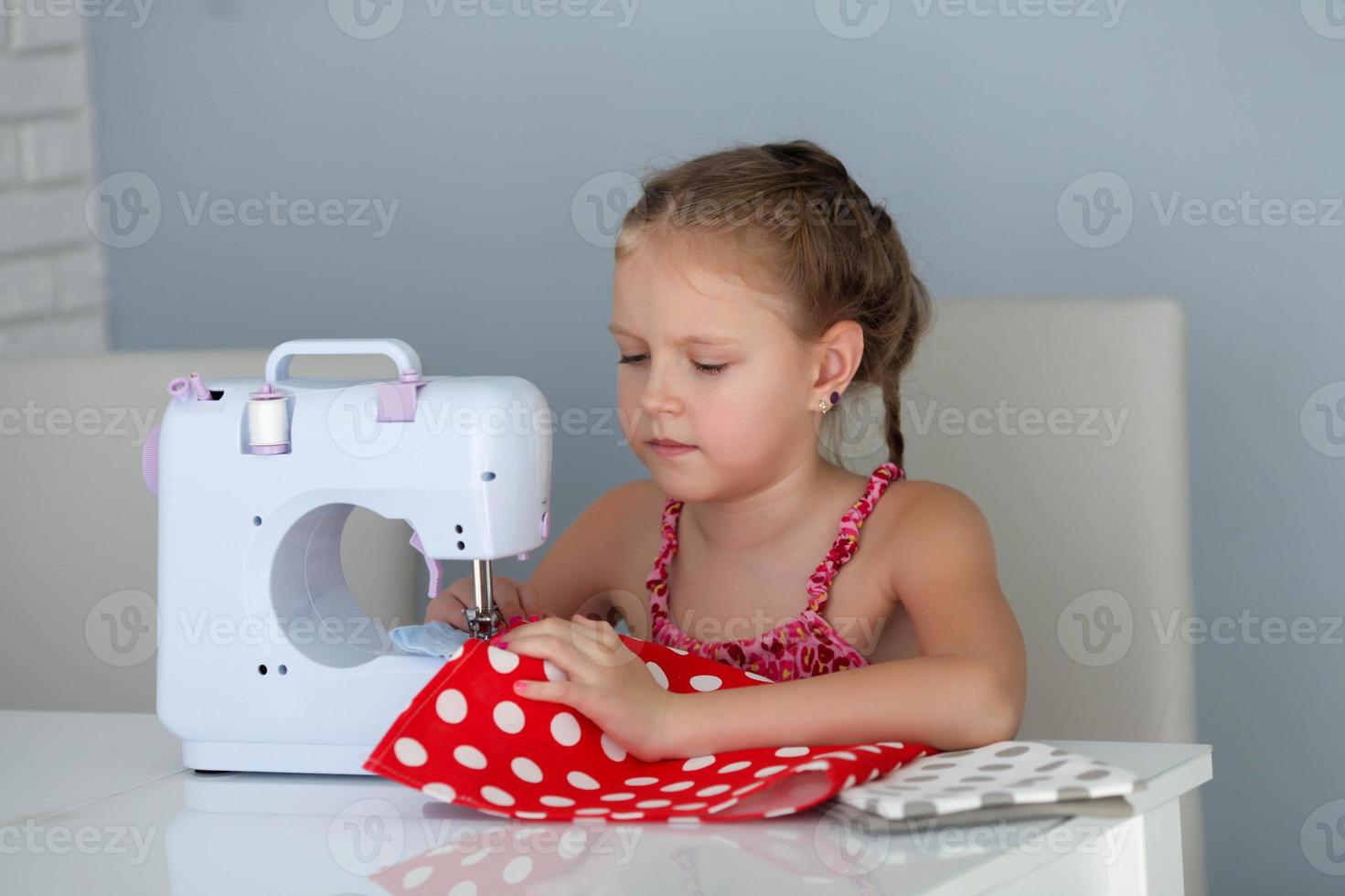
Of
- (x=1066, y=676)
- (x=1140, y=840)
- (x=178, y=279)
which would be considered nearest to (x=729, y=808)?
(x=1140, y=840)

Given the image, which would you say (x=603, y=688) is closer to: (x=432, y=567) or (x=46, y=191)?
(x=432, y=567)

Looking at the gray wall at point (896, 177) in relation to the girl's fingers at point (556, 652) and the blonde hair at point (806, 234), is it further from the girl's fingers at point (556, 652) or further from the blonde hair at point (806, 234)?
the girl's fingers at point (556, 652)

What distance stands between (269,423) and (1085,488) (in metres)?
0.84

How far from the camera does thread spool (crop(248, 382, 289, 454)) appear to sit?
3.79ft

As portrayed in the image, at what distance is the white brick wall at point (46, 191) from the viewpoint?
236 centimetres

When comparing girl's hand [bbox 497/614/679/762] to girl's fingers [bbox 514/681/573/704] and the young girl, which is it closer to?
girl's fingers [bbox 514/681/573/704]

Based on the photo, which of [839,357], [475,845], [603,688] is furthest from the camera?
[839,357]

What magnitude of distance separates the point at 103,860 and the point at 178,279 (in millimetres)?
1617

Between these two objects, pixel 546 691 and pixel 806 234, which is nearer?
pixel 546 691

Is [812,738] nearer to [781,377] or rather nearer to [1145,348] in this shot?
[781,377]

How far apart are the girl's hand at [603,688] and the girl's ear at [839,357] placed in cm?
45

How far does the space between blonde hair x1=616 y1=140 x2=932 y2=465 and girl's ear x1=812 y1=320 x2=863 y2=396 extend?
1 centimetres

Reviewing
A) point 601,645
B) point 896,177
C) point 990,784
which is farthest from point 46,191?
point 990,784

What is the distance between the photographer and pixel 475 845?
3.20 feet
